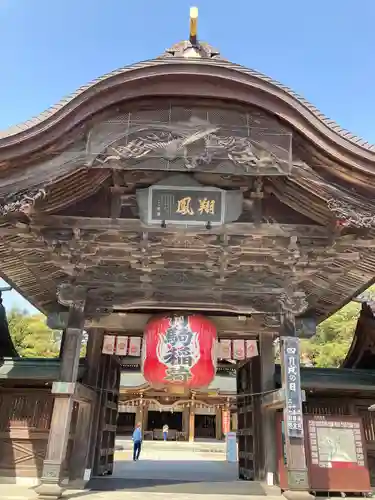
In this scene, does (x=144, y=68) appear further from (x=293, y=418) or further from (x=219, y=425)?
(x=219, y=425)

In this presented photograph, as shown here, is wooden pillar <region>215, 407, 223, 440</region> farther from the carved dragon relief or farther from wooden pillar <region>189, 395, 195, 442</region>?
the carved dragon relief

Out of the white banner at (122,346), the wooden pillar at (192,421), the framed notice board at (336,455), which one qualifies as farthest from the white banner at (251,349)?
the wooden pillar at (192,421)

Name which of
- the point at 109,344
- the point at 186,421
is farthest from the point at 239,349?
the point at 186,421

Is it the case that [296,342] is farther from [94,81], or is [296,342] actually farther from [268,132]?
[94,81]

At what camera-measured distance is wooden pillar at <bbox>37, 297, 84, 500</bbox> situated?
592 cm

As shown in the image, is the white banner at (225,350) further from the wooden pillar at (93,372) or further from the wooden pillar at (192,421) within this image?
the wooden pillar at (192,421)

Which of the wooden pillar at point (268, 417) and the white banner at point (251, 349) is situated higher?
the white banner at point (251, 349)

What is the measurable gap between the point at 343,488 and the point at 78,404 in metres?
4.81

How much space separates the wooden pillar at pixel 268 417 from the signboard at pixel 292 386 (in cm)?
158

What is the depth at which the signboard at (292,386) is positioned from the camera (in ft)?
21.1

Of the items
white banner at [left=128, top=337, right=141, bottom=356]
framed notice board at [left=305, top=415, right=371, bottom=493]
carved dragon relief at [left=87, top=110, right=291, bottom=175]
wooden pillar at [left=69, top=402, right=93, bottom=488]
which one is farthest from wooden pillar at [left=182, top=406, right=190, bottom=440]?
carved dragon relief at [left=87, top=110, right=291, bottom=175]

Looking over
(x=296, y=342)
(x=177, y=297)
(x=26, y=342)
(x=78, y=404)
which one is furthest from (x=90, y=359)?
(x=26, y=342)

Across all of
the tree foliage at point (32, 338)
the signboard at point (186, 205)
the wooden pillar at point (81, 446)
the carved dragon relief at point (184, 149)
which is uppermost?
the tree foliage at point (32, 338)

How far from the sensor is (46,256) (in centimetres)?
680
